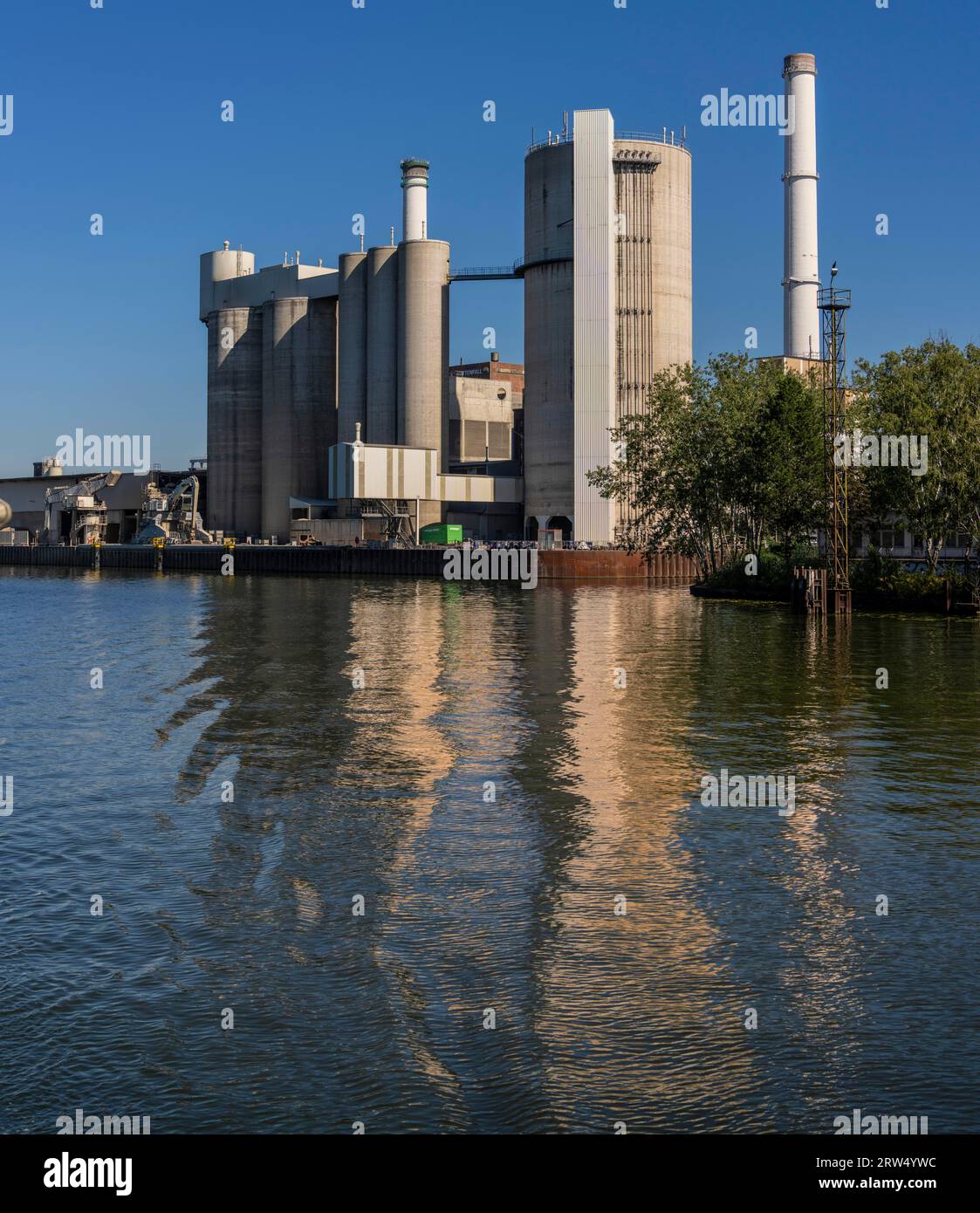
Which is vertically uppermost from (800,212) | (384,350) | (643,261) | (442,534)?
(800,212)

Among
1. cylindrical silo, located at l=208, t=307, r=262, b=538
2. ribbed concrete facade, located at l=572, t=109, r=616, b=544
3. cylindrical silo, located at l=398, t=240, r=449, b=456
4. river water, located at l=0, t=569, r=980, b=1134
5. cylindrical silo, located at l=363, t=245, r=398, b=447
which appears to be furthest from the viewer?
cylindrical silo, located at l=208, t=307, r=262, b=538

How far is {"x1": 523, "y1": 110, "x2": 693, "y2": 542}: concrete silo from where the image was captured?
436ft

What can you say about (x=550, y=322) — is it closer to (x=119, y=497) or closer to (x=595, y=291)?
(x=595, y=291)

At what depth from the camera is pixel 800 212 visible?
14375 centimetres

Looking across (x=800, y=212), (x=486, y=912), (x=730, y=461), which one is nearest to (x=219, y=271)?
(x=800, y=212)

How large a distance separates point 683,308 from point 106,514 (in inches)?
3515

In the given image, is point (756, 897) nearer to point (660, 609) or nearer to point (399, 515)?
point (660, 609)

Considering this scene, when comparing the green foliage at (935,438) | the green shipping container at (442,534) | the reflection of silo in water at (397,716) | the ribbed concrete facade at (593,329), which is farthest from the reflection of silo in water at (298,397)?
the reflection of silo in water at (397,716)

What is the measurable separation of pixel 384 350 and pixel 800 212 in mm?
46192

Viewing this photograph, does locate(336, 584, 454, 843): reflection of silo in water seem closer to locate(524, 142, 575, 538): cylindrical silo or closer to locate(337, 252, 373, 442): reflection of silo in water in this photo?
locate(524, 142, 575, 538): cylindrical silo

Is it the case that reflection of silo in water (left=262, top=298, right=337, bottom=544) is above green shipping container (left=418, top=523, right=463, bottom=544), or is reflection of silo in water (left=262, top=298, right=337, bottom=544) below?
above

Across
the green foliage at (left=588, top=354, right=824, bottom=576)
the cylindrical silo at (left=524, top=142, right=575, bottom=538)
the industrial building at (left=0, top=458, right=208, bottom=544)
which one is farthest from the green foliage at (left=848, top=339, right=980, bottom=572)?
the industrial building at (left=0, top=458, right=208, bottom=544)

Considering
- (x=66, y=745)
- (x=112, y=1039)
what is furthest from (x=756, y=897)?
(x=66, y=745)

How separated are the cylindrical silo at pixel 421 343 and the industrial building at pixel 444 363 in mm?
194
